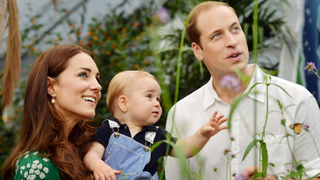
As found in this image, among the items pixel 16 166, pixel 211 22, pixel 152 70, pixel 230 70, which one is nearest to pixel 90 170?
pixel 16 166

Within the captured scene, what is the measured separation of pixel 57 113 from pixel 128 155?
1.36 feet

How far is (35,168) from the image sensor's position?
1.39m

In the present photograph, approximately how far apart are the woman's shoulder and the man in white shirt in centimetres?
72

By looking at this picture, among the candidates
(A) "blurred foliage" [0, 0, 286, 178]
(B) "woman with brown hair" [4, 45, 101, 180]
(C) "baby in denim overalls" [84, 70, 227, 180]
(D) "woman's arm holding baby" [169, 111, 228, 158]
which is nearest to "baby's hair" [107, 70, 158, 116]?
(C) "baby in denim overalls" [84, 70, 227, 180]

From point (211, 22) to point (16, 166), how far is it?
4.34 feet

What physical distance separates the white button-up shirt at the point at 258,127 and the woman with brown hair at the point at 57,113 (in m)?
0.52

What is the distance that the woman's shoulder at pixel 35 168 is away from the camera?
4.54 ft

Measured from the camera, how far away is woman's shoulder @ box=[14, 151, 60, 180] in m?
1.38

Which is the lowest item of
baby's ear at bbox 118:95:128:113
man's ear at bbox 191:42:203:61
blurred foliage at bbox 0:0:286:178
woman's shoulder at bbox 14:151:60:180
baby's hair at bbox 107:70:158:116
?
woman's shoulder at bbox 14:151:60:180

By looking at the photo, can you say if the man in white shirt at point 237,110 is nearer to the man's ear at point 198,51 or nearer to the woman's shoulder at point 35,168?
the man's ear at point 198,51

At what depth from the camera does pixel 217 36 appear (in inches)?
75.4

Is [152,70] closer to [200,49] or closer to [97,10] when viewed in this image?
[97,10]

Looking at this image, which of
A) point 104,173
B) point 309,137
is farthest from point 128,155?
point 309,137

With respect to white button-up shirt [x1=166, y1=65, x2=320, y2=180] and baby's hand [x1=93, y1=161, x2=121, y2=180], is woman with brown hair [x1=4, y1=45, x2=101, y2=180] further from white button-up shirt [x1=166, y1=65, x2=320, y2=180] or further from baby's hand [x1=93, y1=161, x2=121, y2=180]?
white button-up shirt [x1=166, y1=65, x2=320, y2=180]
